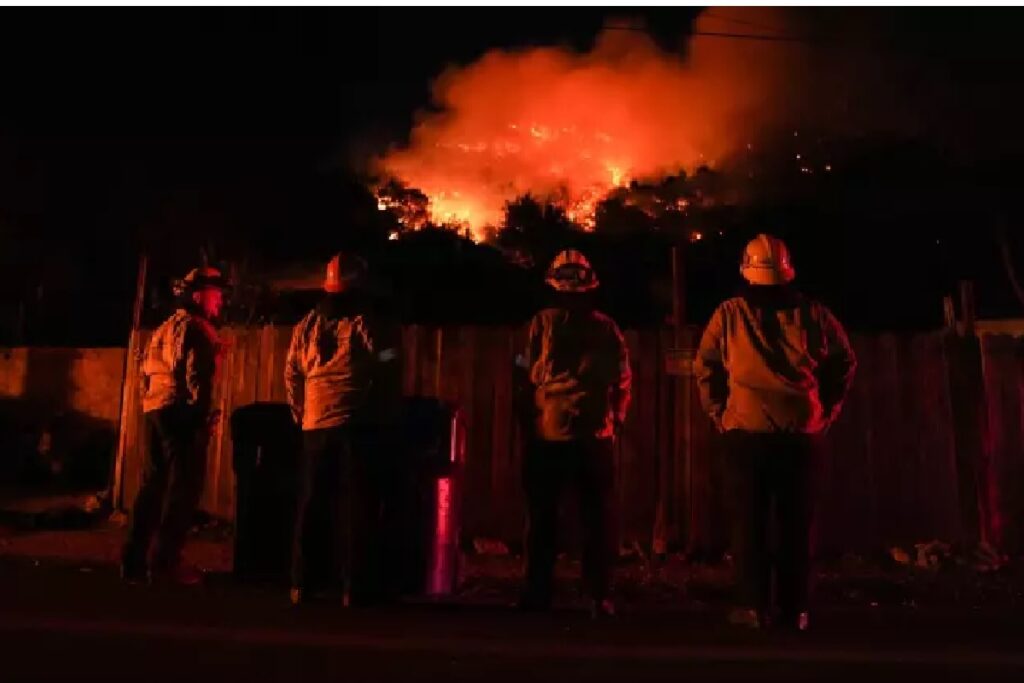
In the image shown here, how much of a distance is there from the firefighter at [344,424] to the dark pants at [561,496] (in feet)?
2.71

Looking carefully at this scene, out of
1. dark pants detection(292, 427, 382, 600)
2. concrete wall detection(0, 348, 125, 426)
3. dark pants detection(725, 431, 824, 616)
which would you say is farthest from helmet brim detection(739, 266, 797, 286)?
concrete wall detection(0, 348, 125, 426)

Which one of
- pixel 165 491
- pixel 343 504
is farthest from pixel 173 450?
pixel 343 504

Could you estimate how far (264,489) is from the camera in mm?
5789

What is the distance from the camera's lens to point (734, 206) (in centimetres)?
1806

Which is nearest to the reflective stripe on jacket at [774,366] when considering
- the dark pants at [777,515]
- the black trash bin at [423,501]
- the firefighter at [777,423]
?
the firefighter at [777,423]

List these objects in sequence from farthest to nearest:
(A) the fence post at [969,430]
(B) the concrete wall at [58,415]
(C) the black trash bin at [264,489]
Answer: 1. (B) the concrete wall at [58,415]
2. (A) the fence post at [969,430]
3. (C) the black trash bin at [264,489]

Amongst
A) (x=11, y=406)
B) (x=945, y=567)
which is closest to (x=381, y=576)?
(x=945, y=567)

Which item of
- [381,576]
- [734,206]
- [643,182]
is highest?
[643,182]

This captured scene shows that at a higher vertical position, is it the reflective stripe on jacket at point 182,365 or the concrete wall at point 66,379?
the concrete wall at point 66,379

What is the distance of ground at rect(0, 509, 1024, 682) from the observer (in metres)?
4.20

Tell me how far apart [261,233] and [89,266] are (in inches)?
182

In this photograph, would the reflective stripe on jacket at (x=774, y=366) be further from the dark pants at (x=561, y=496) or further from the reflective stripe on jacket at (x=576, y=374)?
the dark pants at (x=561, y=496)

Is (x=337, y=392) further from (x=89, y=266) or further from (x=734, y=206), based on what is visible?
(x=89, y=266)

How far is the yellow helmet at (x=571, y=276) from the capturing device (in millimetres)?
5305
